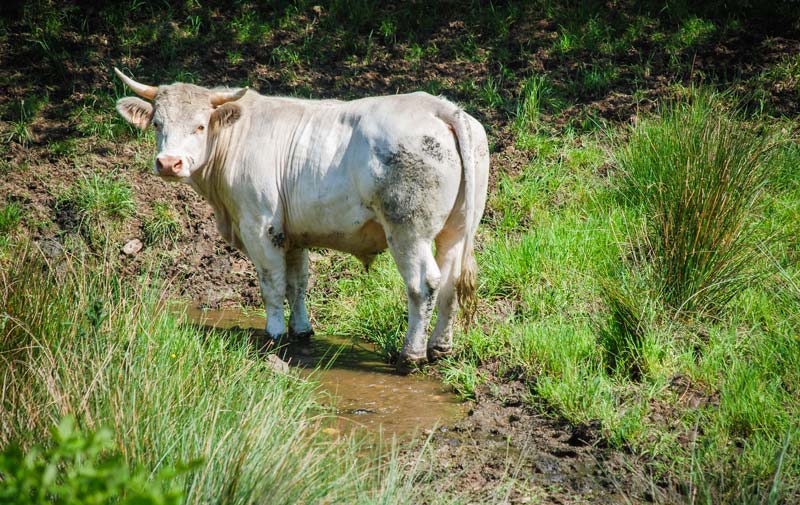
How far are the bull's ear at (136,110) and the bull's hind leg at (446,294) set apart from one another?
2.39 meters

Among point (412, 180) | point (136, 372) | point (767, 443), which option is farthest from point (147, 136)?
point (767, 443)

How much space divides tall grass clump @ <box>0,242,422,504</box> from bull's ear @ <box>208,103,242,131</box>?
1.80 m

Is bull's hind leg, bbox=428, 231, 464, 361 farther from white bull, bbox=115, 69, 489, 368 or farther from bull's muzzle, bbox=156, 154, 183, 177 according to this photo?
bull's muzzle, bbox=156, 154, 183, 177

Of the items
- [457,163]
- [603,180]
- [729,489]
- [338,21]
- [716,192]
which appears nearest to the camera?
[729,489]

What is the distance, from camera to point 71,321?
432 centimetres

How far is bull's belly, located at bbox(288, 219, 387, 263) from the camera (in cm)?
607

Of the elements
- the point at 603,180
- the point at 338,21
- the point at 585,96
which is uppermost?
the point at 338,21

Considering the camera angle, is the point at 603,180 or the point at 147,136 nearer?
the point at 603,180

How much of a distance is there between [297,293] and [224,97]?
1.60 m

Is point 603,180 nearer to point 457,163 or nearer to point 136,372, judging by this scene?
point 457,163

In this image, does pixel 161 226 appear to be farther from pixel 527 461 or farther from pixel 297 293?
pixel 527 461

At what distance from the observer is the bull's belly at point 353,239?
607 cm

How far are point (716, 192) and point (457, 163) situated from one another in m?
1.66

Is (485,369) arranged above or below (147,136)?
below
